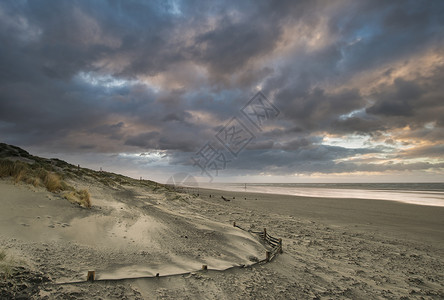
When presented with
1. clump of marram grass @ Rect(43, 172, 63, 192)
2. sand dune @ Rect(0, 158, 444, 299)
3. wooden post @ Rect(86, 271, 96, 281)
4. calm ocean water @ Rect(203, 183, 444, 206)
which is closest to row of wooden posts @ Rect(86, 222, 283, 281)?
wooden post @ Rect(86, 271, 96, 281)

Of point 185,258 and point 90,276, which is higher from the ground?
point 90,276

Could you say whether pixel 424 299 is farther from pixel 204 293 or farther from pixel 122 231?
pixel 122 231

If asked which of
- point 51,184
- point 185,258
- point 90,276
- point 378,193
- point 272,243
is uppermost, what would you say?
point 51,184

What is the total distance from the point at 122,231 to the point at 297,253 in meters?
6.25

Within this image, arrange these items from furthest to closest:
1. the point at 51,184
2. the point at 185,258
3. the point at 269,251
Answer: the point at 51,184 < the point at 269,251 < the point at 185,258

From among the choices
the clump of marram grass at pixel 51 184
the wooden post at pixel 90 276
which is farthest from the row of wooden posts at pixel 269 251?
the clump of marram grass at pixel 51 184

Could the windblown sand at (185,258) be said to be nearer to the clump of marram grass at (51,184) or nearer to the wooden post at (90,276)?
the wooden post at (90,276)

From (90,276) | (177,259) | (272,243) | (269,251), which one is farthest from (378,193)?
(90,276)

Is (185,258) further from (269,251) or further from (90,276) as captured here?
(269,251)

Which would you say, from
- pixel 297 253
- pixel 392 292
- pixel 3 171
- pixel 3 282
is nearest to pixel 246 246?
pixel 297 253

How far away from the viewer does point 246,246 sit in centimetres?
810

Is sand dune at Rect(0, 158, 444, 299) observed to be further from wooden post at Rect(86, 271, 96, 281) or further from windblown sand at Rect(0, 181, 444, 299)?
wooden post at Rect(86, 271, 96, 281)

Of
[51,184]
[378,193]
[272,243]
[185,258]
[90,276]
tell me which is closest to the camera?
[90,276]

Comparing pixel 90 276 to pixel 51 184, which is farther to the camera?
pixel 51 184
